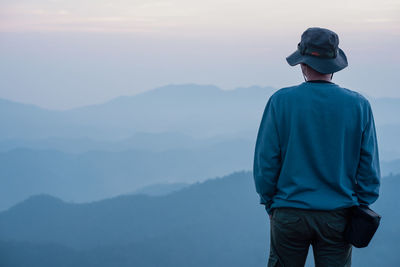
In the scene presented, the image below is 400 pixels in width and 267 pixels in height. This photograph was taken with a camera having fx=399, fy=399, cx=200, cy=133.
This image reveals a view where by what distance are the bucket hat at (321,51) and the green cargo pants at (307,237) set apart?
0.70 meters

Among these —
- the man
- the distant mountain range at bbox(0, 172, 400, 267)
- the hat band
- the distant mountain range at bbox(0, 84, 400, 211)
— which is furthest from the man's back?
the distant mountain range at bbox(0, 84, 400, 211)

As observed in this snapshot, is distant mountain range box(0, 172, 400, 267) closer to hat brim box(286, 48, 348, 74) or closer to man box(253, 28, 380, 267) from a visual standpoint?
man box(253, 28, 380, 267)

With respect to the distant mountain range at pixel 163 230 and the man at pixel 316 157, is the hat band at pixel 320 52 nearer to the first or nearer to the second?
the man at pixel 316 157

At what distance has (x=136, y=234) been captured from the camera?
32781 mm

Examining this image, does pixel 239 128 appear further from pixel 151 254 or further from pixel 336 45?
Result: pixel 336 45

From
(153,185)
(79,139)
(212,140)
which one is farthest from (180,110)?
(79,139)

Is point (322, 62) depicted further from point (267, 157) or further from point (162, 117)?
point (162, 117)

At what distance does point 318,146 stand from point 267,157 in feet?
0.80

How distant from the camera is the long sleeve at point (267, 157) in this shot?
6.24 ft

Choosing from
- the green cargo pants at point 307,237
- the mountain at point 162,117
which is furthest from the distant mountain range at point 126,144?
the green cargo pants at point 307,237

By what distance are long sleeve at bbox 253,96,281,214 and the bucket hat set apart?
0.28 metres

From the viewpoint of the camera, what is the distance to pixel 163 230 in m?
33.3

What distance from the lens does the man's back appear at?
1.85 m

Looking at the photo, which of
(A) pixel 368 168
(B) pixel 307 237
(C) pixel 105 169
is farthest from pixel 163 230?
(C) pixel 105 169
